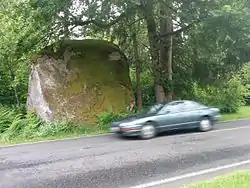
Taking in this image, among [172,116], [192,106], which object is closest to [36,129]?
[172,116]

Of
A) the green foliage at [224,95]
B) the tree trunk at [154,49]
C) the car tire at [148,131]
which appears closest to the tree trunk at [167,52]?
the tree trunk at [154,49]

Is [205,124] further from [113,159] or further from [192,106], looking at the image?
[113,159]

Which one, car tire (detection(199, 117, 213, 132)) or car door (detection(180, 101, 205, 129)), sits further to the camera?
car tire (detection(199, 117, 213, 132))

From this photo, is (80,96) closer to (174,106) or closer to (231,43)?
(174,106)

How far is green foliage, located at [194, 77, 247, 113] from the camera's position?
23.4m

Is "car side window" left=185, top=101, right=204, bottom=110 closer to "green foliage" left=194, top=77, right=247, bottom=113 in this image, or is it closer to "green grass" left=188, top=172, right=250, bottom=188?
"green grass" left=188, top=172, right=250, bottom=188

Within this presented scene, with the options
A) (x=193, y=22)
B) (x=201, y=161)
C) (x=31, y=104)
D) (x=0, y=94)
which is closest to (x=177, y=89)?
(x=193, y=22)

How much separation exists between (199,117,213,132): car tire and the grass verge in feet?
12.6

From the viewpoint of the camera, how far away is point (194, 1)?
1548cm

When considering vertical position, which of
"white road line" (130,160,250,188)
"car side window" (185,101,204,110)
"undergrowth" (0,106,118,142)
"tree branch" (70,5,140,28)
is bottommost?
"white road line" (130,160,250,188)

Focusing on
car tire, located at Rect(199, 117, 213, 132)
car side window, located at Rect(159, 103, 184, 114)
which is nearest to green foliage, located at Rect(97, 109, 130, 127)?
car side window, located at Rect(159, 103, 184, 114)

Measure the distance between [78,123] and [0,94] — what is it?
23.2 feet

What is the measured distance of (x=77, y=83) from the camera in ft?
56.2

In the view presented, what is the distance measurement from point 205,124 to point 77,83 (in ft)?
21.3
